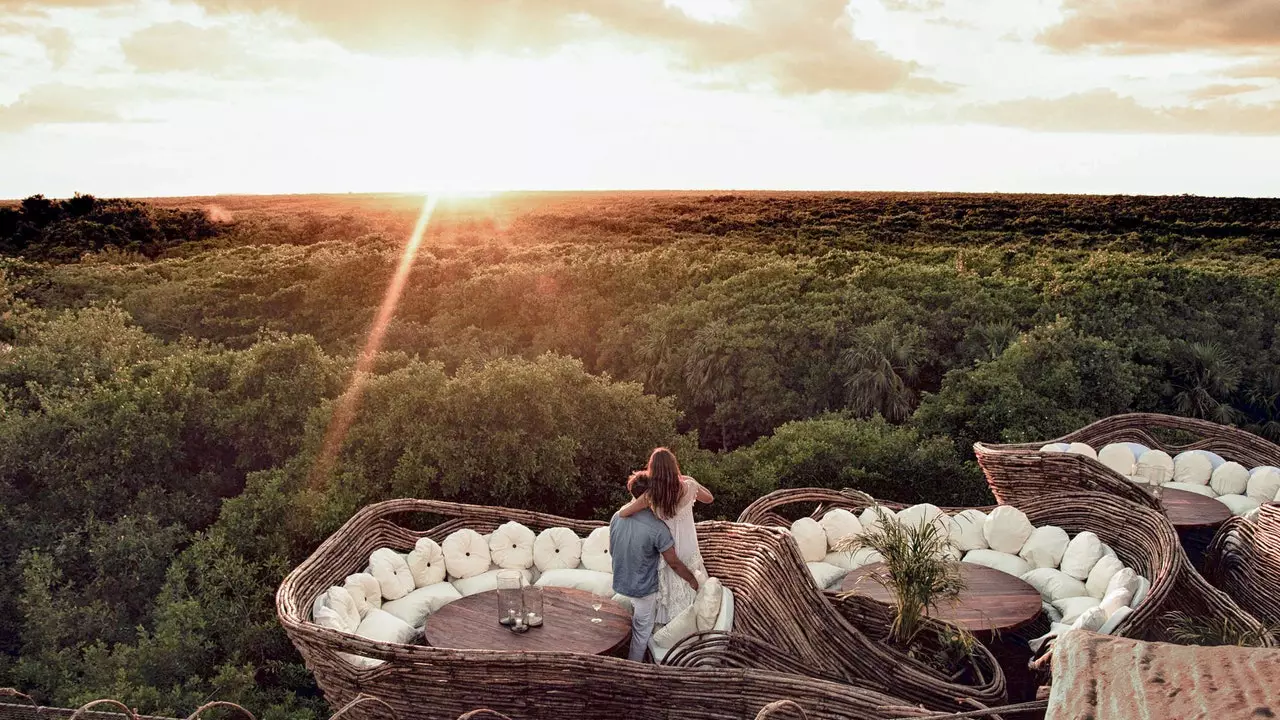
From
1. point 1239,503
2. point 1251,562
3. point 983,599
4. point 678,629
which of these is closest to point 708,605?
point 678,629

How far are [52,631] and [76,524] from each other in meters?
2.36

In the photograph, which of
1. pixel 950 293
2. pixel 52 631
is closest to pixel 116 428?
pixel 52 631

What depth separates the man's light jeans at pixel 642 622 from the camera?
6.23 metres

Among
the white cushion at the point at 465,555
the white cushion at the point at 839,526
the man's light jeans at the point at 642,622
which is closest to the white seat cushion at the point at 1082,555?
the white cushion at the point at 839,526

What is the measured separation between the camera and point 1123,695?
128 cm

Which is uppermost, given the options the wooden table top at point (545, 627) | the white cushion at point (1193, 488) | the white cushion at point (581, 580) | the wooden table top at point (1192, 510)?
the wooden table top at point (545, 627)

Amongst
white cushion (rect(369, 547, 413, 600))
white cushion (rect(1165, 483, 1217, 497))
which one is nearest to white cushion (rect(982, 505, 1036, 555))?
white cushion (rect(1165, 483, 1217, 497))

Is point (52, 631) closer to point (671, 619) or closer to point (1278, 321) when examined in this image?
point (671, 619)

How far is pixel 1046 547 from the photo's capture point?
23.7 feet

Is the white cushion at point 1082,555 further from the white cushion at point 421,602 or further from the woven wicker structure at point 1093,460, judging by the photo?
the white cushion at point 421,602

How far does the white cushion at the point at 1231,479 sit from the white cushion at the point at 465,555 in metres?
7.16

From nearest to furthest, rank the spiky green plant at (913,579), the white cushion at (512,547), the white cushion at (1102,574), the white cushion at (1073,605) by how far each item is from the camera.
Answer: the spiky green plant at (913,579) < the white cushion at (1073,605) < the white cushion at (1102,574) < the white cushion at (512,547)

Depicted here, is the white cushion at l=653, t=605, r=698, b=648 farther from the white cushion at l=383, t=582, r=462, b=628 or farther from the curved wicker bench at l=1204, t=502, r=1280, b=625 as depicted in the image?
the curved wicker bench at l=1204, t=502, r=1280, b=625

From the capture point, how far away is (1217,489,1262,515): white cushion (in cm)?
874
